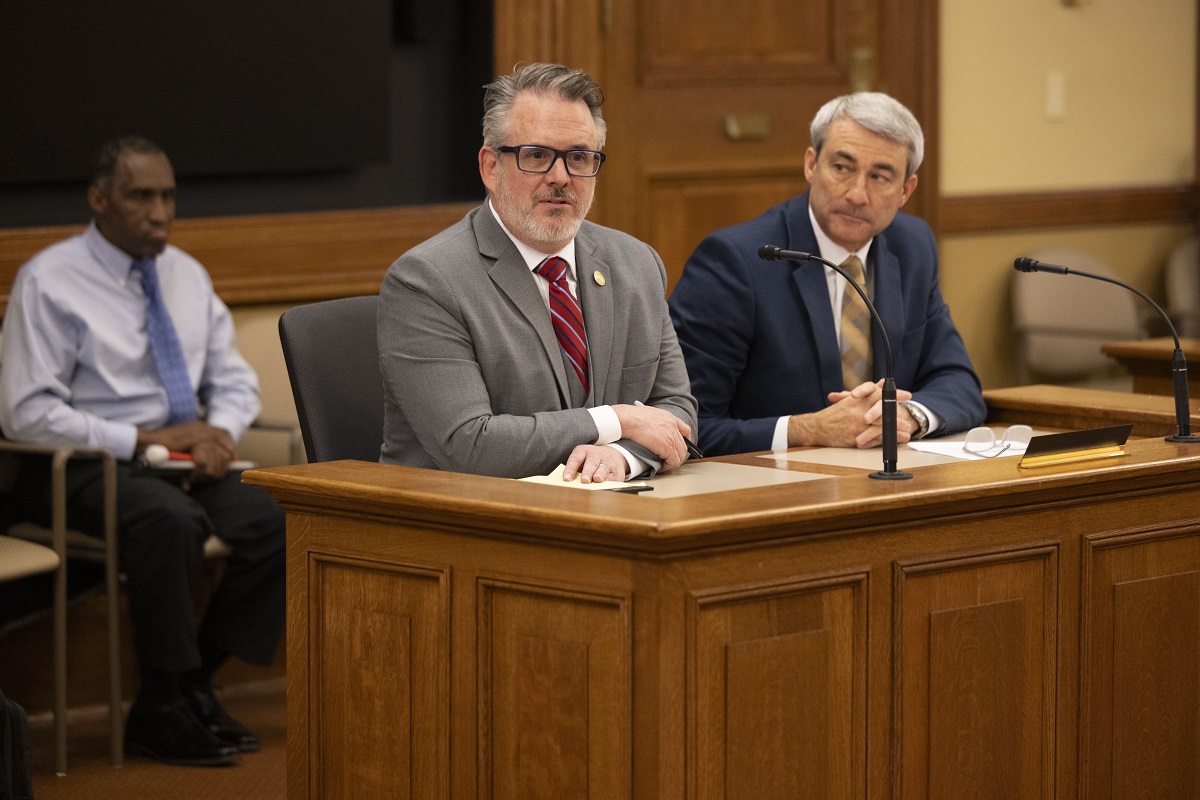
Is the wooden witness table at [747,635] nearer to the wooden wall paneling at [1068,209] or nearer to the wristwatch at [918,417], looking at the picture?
the wristwatch at [918,417]

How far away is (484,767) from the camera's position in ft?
8.10

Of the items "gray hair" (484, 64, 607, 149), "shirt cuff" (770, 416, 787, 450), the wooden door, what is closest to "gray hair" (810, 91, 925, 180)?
"shirt cuff" (770, 416, 787, 450)

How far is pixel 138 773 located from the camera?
12.5ft

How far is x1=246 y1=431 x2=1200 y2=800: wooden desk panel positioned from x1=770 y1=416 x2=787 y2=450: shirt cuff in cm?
59

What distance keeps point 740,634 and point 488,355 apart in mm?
727

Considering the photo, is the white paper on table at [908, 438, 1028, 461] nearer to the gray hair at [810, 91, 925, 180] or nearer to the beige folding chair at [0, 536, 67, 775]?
the gray hair at [810, 91, 925, 180]

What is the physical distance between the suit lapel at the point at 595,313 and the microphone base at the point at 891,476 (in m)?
0.56

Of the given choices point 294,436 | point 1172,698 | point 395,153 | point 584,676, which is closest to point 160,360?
point 294,436

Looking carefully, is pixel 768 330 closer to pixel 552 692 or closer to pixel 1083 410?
pixel 1083 410

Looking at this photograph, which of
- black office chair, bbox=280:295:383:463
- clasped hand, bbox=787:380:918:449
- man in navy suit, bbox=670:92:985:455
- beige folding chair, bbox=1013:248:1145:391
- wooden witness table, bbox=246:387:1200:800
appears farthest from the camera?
beige folding chair, bbox=1013:248:1145:391

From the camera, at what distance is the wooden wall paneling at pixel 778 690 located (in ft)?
7.64

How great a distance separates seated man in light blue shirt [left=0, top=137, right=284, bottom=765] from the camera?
389 centimetres

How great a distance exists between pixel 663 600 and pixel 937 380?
1.46m

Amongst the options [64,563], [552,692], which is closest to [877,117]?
[552,692]
